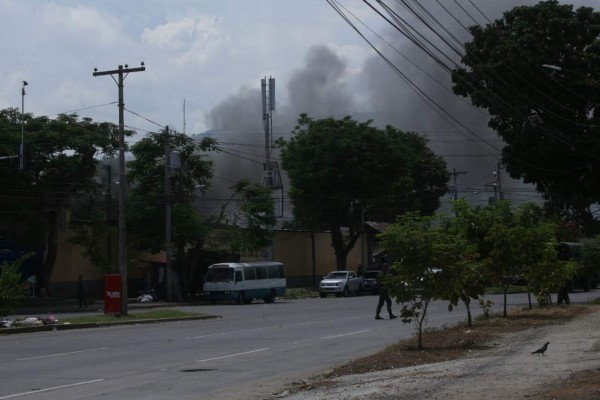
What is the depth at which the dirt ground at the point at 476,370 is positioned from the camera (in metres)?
10.9

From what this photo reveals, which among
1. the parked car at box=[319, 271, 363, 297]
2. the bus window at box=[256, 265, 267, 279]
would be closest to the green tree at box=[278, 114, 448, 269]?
the parked car at box=[319, 271, 363, 297]

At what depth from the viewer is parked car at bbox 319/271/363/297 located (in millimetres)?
56719

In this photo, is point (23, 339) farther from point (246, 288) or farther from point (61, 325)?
point (246, 288)

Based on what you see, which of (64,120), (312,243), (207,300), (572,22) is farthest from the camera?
(312,243)

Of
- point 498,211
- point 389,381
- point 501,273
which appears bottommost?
point 389,381

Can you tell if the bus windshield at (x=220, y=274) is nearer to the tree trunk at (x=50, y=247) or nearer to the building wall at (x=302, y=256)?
the tree trunk at (x=50, y=247)

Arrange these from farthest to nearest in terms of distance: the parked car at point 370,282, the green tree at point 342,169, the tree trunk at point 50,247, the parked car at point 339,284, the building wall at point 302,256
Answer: the building wall at point 302,256, the green tree at point 342,169, the parked car at point 370,282, the parked car at point 339,284, the tree trunk at point 50,247

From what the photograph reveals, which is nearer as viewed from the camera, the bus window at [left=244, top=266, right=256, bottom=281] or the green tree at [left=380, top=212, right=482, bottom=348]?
the green tree at [left=380, top=212, right=482, bottom=348]

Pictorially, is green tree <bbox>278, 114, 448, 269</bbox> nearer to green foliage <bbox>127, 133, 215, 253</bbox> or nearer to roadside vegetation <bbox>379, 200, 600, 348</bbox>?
green foliage <bbox>127, 133, 215, 253</bbox>

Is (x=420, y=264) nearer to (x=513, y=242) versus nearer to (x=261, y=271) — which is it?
(x=513, y=242)

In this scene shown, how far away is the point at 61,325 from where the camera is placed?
28.3 meters

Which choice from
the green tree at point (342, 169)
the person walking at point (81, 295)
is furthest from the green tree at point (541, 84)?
the green tree at point (342, 169)

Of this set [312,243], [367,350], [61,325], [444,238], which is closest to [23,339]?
[61,325]

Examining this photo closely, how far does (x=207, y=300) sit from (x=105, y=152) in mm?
10818
